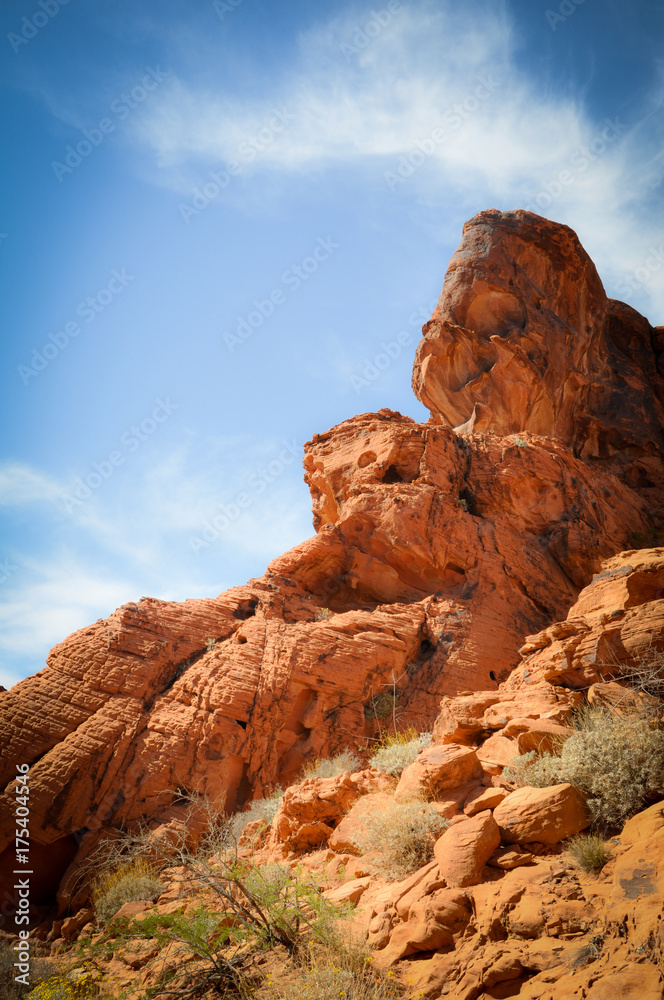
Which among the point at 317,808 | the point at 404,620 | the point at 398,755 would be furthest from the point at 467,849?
the point at 404,620

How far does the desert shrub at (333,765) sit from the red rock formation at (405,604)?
36cm

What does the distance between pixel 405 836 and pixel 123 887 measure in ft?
16.2

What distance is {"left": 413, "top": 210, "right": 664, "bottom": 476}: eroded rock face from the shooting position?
20.2 m

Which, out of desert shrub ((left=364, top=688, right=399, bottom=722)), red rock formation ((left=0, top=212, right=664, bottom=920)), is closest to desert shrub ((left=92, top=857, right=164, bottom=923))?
red rock formation ((left=0, top=212, right=664, bottom=920))

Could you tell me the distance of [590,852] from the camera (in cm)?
480

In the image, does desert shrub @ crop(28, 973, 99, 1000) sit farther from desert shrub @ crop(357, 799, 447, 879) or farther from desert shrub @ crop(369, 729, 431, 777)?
desert shrub @ crop(369, 729, 431, 777)

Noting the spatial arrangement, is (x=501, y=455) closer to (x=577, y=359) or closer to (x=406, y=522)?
(x=406, y=522)

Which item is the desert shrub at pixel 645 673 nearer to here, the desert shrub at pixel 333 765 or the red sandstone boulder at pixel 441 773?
the red sandstone boulder at pixel 441 773

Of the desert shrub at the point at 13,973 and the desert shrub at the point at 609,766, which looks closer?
the desert shrub at the point at 609,766

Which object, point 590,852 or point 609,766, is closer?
point 590,852

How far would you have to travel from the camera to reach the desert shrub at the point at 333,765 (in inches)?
401

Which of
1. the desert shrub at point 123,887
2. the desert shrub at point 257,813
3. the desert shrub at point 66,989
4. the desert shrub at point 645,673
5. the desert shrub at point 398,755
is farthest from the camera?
the desert shrub at point 257,813

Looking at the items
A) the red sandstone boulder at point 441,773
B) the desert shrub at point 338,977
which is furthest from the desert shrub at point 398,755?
the desert shrub at point 338,977

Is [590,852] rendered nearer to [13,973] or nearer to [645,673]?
[645,673]
